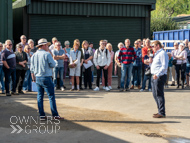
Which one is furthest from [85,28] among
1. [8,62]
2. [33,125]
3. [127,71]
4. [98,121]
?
[33,125]

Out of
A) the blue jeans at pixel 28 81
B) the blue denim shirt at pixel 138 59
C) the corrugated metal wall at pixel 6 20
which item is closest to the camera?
the blue jeans at pixel 28 81

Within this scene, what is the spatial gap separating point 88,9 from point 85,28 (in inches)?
41.9

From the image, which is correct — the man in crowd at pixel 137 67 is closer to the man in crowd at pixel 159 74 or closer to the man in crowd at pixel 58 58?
the man in crowd at pixel 58 58

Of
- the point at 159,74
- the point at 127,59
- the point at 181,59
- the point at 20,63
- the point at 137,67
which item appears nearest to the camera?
the point at 159,74

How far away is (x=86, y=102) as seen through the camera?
1257cm

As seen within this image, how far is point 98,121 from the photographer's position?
9.46 metres

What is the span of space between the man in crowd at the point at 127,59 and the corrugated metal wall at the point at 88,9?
23.8ft

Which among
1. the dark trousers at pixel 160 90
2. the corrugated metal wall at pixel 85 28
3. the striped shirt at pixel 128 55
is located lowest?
the dark trousers at pixel 160 90

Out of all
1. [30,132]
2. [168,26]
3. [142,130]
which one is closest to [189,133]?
[142,130]

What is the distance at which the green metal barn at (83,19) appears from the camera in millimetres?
21500

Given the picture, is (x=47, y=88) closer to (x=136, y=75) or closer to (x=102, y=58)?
(x=102, y=58)

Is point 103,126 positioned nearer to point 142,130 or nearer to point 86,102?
point 142,130

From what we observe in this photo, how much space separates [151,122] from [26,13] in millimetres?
13452

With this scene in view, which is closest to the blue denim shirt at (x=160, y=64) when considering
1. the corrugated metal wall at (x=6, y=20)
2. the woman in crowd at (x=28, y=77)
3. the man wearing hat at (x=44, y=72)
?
the man wearing hat at (x=44, y=72)
